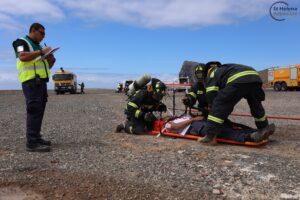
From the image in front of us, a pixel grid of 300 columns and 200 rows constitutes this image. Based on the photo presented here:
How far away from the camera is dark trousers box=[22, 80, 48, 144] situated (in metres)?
6.37

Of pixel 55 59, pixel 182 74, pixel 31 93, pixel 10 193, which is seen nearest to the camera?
pixel 10 193

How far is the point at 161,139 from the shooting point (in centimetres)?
780

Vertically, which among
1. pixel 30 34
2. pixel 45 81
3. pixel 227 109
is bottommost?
pixel 227 109

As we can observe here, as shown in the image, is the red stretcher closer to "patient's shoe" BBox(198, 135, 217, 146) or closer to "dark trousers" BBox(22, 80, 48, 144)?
"patient's shoe" BBox(198, 135, 217, 146)

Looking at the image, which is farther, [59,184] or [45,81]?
[45,81]

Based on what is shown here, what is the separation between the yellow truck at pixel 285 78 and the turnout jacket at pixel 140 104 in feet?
107

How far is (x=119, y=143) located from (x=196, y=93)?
2098 millimetres

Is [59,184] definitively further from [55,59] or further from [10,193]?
[55,59]

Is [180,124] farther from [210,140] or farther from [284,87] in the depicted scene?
[284,87]

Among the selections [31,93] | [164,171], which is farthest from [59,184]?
[31,93]

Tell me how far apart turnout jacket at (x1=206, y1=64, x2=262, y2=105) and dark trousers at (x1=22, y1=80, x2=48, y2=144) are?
2725 millimetres

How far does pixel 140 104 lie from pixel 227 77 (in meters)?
2.27

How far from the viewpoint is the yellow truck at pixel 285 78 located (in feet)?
128

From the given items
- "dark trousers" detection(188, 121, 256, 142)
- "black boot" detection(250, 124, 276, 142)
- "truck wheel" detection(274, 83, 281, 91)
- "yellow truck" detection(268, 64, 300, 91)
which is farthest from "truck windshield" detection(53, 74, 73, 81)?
"black boot" detection(250, 124, 276, 142)
